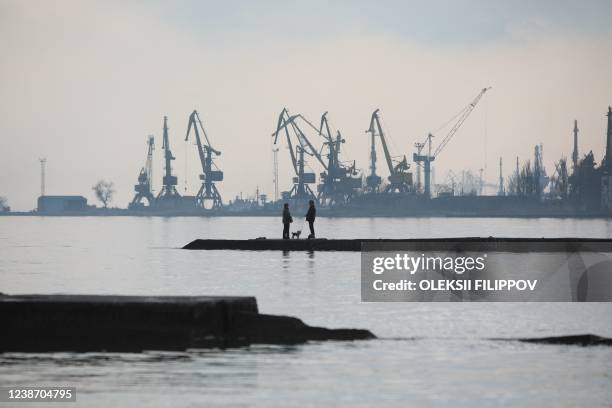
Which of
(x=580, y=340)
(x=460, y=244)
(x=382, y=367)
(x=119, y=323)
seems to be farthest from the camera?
(x=460, y=244)

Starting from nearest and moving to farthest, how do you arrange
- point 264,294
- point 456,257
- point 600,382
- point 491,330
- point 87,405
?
1. point 87,405
2. point 600,382
3. point 491,330
4. point 264,294
5. point 456,257

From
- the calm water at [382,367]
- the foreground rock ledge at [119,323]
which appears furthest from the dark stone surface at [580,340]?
the foreground rock ledge at [119,323]

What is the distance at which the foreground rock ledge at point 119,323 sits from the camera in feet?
54.4

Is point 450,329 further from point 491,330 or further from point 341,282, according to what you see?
point 341,282

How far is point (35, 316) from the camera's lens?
16.9 meters

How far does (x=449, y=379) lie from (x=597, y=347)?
358 centimetres

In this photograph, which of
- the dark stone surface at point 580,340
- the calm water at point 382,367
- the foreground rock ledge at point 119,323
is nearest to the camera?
the calm water at point 382,367

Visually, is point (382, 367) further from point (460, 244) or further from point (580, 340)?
point (460, 244)

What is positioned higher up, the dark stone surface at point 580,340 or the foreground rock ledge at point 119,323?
the foreground rock ledge at point 119,323

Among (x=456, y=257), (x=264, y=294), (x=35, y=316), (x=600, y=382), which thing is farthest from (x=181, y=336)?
(x=456, y=257)

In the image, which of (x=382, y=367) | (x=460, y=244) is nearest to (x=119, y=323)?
(x=382, y=367)

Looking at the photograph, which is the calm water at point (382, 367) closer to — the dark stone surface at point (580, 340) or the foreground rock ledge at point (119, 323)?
the dark stone surface at point (580, 340)

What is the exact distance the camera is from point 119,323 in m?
16.7

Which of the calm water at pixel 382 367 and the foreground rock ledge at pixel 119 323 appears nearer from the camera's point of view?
the calm water at pixel 382 367
